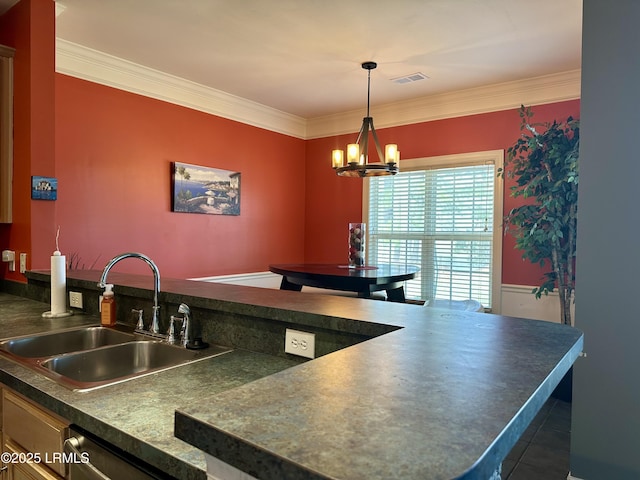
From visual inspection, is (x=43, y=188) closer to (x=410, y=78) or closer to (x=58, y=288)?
(x=58, y=288)

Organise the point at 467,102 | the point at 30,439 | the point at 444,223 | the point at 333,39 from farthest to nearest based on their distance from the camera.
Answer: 1. the point at 444,223
2. the point at 467,102
3. the point at 333,39
4. the point at 30,439

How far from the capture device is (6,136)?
275 cm

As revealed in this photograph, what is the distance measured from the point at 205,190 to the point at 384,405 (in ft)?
13.5

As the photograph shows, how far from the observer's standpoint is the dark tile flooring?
7.32 feet

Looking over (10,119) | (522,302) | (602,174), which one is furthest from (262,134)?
(602,174)

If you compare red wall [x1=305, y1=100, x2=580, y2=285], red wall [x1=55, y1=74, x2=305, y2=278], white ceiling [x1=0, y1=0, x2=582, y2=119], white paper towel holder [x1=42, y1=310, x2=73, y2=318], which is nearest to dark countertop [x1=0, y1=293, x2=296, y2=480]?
white paper towel holder [x1=42, y1=310, x2=73, y2=318]

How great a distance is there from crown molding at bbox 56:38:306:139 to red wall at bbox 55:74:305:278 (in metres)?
0.07

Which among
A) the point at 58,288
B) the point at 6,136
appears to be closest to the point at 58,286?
the point at 58,288

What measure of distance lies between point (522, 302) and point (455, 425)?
4038 millimetres

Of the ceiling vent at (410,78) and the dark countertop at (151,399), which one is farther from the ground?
the ceiling vent at (410,78)

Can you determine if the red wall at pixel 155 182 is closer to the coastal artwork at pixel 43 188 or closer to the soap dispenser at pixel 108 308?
the coastal artwork at pixel 43 188

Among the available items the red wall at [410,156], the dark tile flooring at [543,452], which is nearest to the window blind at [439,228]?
the red wall at [410,156]

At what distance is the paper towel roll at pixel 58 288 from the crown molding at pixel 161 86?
2.03m

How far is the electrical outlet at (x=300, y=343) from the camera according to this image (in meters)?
1.31
